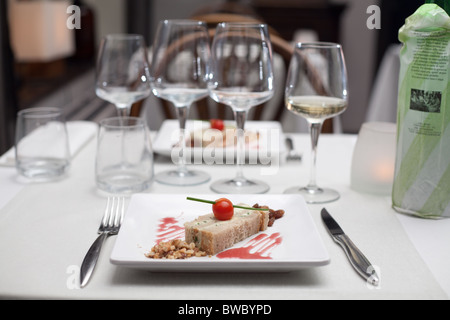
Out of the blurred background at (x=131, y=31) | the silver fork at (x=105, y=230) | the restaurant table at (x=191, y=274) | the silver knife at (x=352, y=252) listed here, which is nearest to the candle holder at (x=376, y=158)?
the restaurant table at (x=191, y=274)

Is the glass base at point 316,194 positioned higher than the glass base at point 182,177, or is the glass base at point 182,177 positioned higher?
the glass base at point 316,194

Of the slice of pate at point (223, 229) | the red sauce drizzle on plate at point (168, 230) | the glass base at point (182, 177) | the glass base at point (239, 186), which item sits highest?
the slice of pate at point (223, 229)

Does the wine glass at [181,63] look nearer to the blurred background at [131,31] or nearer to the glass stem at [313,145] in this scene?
the glass stem at [313,145]

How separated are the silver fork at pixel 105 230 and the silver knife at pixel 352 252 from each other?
32 centimetres

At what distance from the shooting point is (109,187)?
1.00m

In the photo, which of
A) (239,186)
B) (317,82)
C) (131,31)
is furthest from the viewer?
(131,31)

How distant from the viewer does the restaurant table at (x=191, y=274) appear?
0.66 m

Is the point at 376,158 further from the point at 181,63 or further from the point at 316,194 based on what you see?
the point at 181,63

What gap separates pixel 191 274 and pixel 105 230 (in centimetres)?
19

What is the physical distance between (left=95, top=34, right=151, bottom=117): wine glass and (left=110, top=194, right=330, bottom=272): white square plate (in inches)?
12.0

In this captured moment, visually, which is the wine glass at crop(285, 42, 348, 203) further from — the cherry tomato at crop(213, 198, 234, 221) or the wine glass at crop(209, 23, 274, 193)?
the cherry tomato at crop(213, 198, 234, 221)

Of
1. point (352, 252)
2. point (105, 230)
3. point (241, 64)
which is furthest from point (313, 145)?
point (105, 230)

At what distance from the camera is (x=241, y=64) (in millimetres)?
988

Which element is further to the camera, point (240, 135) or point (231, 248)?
point (240, 135)
